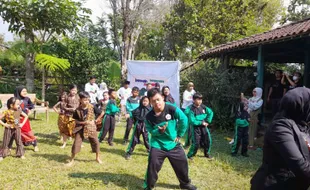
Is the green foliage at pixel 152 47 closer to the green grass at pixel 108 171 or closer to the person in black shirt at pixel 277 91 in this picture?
the person in black shirt at pixel 277 91

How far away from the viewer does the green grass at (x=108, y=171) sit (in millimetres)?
4316

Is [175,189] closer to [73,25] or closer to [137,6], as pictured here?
[73,25]

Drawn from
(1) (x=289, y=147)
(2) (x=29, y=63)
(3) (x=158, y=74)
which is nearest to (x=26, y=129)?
(1) (x=289, y=147)

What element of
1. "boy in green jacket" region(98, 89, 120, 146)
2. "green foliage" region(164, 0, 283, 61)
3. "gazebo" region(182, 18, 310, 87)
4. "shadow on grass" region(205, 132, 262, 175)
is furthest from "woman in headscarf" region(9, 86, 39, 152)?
"green foliage" region(164, 0, 283, 61)

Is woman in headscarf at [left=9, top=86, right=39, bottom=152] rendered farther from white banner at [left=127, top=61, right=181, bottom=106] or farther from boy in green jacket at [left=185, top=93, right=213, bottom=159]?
white banner at [left=127, top=61, right=181, bottom=106]

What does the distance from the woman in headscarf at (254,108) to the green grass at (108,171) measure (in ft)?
1.51

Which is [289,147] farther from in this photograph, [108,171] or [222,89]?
[222,89]

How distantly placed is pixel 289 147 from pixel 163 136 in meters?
2.26

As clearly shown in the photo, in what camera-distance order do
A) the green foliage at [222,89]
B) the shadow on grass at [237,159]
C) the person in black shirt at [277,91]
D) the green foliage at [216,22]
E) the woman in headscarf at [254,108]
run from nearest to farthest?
the shadow on grass at [237,159] < the woman in headscarf at [254,108] < the person in black shirt at [277,91] < the green foliage at [222,89] < the green foliage at [216,22]

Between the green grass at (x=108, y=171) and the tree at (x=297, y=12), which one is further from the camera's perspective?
the tree at (x=297, y=12)

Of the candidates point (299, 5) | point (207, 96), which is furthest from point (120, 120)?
point (299, 5)

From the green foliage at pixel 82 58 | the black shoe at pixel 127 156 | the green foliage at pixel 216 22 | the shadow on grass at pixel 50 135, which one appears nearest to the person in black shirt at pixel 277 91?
the black shoe at pixel 127 156

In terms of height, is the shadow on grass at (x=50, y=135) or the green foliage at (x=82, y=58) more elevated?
the green foliage at (x=82, y=58)

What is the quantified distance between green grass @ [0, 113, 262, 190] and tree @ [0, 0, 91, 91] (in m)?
6.80
